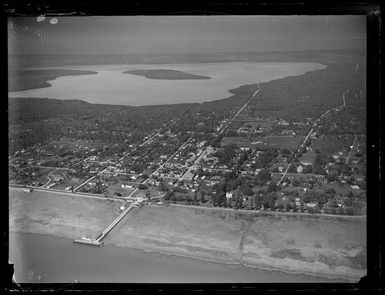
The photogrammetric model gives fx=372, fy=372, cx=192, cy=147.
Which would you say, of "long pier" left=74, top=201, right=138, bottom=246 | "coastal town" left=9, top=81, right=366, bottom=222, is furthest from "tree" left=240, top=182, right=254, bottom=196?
"long pier" left=74, top=201, right=138, bottom=246

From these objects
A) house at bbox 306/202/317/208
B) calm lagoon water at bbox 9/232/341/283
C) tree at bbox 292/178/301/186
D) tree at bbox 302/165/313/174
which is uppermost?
tree at bbox 302/165/313/174

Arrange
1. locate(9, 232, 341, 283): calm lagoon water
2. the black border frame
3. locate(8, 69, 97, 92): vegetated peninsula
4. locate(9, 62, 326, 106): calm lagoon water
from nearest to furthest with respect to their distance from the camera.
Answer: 1. the black border frame
2. locate(9, 232, 341, 283): calm lagoon water
3. locate(8, 69, 97, 92): vegetated peninsula
4. locate(9, 62, 326, 106): calm lagoon water

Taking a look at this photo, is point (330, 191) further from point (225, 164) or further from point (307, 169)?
point (225, 164)

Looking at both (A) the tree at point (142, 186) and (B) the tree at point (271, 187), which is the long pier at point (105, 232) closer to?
(A) the tree at point (142, 186)

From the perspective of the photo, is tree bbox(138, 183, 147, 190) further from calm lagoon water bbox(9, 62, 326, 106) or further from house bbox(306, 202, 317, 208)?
house bbox(306, 202, 317, 208)

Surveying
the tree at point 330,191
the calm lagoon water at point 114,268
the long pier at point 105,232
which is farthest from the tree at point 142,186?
the tree at point 330,191

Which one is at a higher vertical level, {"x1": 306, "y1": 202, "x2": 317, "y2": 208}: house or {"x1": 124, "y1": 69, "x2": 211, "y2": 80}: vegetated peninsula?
{"x1": 124, "y1": 69, "x2": 211, "y2": 80}: vegetated peninsula
